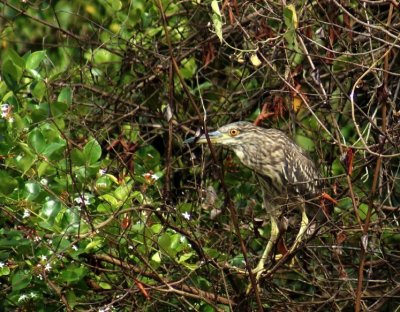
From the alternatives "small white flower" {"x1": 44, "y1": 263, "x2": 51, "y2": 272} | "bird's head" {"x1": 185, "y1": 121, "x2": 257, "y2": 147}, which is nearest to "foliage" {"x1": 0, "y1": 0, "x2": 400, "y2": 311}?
"small white flower" {"x1": 44, "y1": 263, "x2": 51, "y2": 272}

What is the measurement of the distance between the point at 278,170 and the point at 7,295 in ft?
4.48

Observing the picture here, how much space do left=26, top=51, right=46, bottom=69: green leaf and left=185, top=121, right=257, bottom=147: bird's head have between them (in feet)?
2.62

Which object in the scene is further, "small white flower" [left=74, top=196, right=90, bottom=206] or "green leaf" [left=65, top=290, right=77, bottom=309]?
"green leaf" [left=65, top=290, right=77, bottom=309]

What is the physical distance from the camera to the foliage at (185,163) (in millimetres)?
4484

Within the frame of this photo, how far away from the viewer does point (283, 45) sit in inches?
186

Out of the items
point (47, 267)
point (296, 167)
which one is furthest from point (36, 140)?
point (296, 167)

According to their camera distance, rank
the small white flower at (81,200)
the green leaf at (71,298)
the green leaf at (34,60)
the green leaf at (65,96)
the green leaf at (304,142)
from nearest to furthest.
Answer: the small white flower at (81,200), the green leaf at (71,298), the green leaf at (65,96), the green leaf at (34,60), the green leaf at (304,142)

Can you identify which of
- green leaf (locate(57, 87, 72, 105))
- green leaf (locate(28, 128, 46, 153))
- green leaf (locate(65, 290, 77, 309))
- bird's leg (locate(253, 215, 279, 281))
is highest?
green leaf (locate(28, 128, 46, 153))

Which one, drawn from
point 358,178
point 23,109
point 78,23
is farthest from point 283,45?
point 78,23

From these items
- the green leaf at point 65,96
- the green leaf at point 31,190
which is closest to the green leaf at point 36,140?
the green leaf at point 31,190

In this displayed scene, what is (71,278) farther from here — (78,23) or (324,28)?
(78,23)

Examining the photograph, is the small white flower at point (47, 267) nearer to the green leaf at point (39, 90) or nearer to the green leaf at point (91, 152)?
the green leaf at point (91, 152)

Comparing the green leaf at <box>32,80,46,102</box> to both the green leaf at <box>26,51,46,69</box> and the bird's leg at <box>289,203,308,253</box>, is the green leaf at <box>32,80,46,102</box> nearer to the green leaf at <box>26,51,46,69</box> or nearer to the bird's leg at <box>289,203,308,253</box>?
the green leaf at <box>26,51,46,69</box>

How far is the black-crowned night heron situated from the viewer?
5.32 meters
